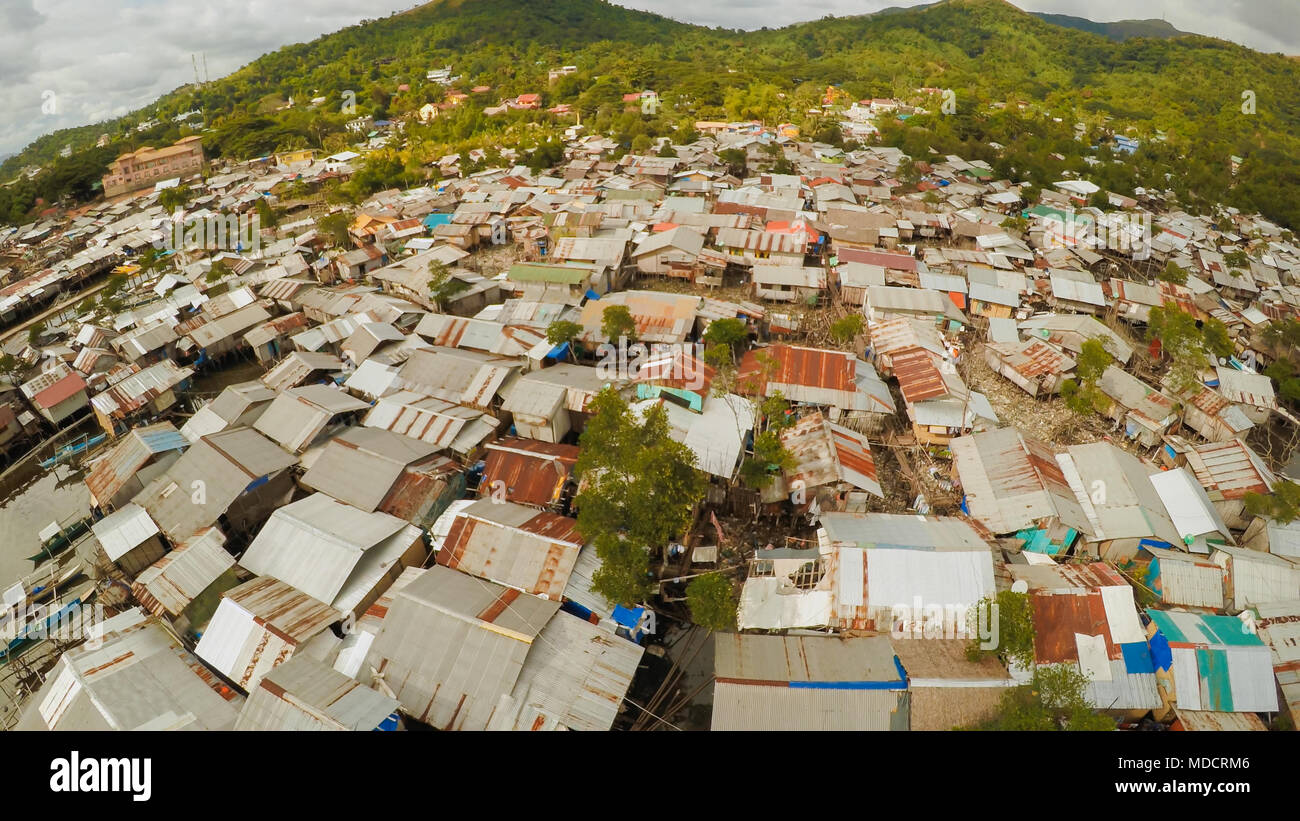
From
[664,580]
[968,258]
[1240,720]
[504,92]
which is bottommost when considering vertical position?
[1240,720]

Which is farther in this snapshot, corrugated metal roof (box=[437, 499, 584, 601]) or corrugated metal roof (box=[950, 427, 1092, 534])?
corrugated metal roof (box=[950, 427, 1092, 534])

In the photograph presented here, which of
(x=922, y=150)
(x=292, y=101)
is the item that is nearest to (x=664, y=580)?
(x=922, y=150)

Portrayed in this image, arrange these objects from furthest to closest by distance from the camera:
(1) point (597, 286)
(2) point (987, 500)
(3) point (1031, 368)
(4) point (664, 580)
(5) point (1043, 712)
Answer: (1) point (597, 286)
(3) point (1031, 368)
(2) point (987, 500)
(4) point (664, 580)
(5) point (1043, 712)

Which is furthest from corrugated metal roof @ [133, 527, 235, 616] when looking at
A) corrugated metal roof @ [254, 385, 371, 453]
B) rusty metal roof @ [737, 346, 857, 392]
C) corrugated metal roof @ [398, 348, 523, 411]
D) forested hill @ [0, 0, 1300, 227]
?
forested hill @ [0, 0, 1300, 227]

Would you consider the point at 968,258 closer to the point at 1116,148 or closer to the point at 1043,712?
the point at 1043,712

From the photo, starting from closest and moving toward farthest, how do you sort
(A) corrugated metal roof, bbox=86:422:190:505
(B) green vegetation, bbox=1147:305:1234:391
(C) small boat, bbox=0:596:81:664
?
(C) small boat, bbox=0:596:81:664 < (A) corrugated metal roof, bbox=86:422:190:505 < (B) green vegetation, bbox=1147:305:1234:391

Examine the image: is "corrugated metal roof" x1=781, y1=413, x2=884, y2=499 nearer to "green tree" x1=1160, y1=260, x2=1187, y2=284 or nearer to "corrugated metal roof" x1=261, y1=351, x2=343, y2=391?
"corrugated metal roof" x1=261, y1=351, x2=343, y2=391

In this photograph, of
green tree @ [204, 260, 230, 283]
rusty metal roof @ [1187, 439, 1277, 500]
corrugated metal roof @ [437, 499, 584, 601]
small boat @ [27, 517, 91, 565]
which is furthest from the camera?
green tree @ [204, 260, 230, 283]
